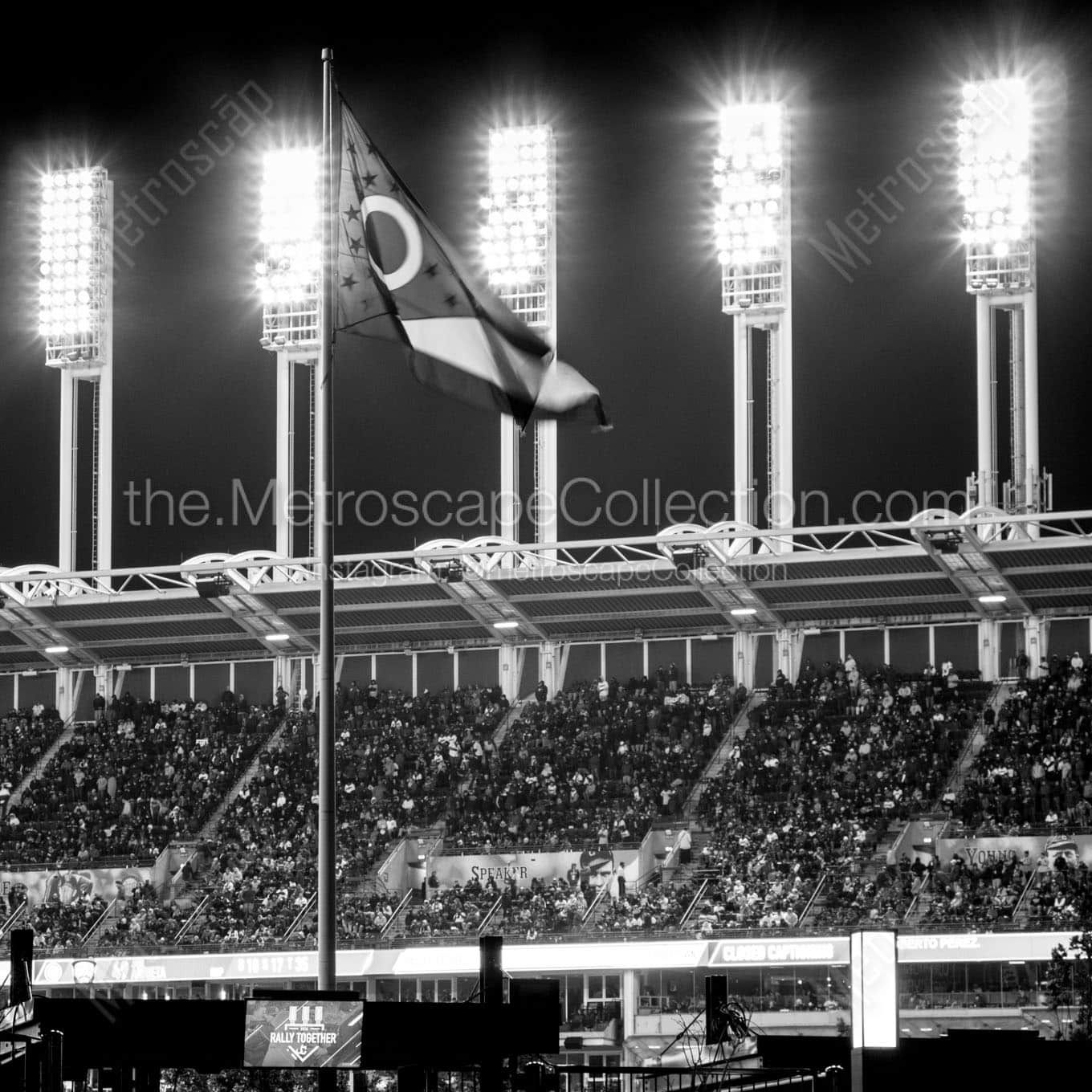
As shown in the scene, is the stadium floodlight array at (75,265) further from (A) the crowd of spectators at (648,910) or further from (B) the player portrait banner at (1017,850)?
(B) the player portrait banner at (1017,850)

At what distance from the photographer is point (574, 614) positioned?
50250mm

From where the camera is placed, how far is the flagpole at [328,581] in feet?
59.4

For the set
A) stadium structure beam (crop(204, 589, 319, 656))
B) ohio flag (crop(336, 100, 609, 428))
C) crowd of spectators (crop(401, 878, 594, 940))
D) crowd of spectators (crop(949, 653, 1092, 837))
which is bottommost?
crowd of spectators (crop(401, 878, 594, 940))

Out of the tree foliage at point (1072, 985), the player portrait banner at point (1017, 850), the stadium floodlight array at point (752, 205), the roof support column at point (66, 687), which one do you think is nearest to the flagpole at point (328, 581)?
the tree foliage at point (1072, 985)

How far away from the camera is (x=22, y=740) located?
177 feet

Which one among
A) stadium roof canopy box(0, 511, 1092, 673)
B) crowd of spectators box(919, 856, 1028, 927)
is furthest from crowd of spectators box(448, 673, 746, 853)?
crowd of spectators box(919, 856, 1028, 927)

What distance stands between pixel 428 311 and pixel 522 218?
30345 mm

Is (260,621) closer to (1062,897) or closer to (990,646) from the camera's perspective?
(990,646)

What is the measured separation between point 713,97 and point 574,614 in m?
13.5

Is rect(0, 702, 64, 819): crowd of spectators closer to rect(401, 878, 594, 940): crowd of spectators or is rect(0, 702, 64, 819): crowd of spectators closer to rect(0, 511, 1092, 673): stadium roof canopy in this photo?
rect(0, 511, 1092, 673): stadium roof canopy

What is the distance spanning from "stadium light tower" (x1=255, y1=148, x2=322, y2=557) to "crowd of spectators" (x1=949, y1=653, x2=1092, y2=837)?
18.0 meters

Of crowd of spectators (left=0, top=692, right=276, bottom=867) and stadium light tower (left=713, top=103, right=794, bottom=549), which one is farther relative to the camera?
stadium light tower (left=713, top=103, right=794, bottom=549)

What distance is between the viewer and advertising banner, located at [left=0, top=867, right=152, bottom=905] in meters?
46.0

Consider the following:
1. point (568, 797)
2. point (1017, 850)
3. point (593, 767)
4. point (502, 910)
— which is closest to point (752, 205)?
point (593, 767)
